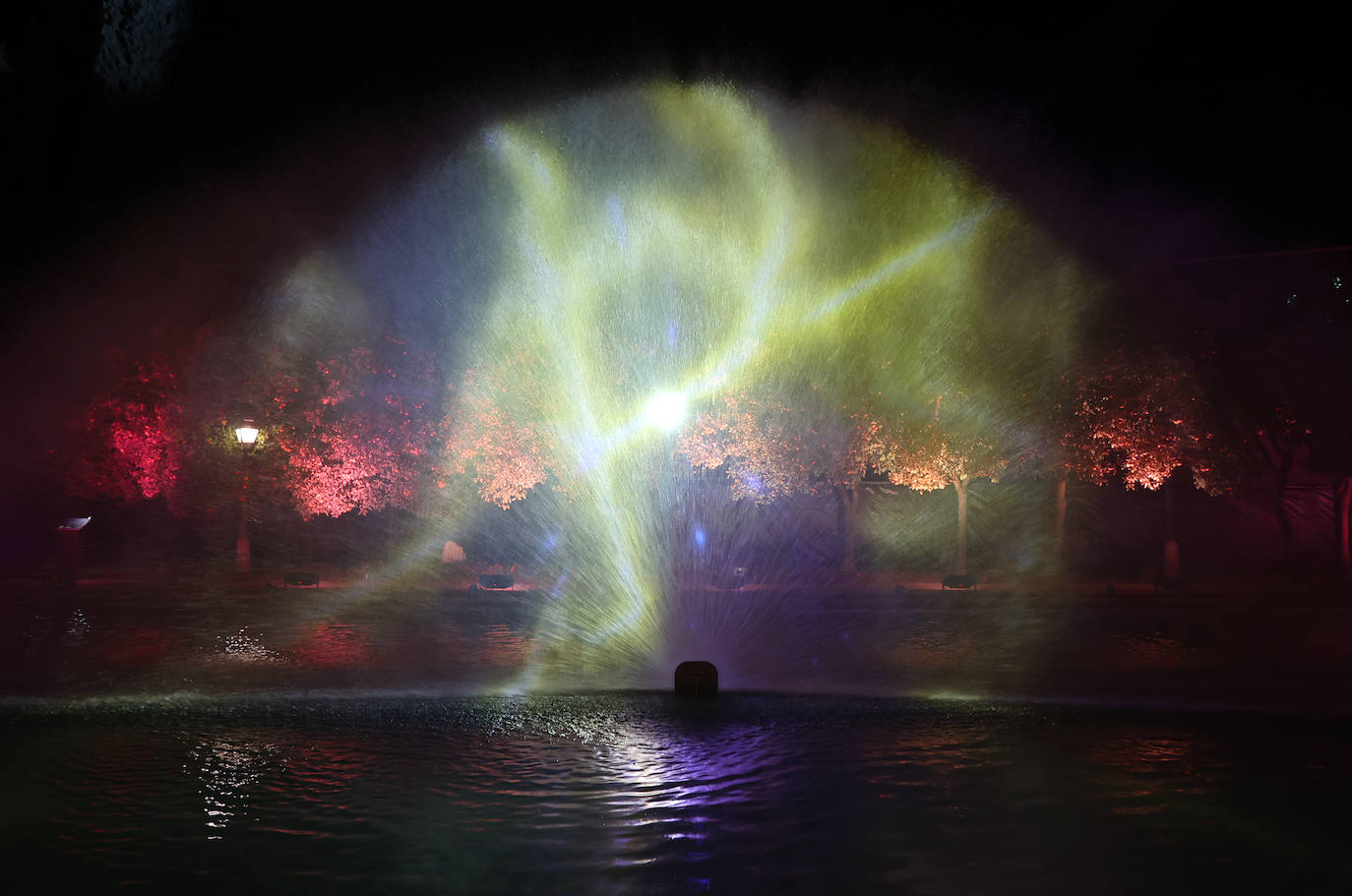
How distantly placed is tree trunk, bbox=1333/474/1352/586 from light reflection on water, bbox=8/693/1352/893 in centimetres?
1681

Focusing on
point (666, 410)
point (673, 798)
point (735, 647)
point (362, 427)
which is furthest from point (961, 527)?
point (673, 798)

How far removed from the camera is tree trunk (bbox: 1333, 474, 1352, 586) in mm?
24125

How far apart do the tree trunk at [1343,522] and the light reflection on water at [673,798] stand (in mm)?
16808

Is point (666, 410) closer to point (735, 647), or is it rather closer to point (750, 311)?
point (750, 311)

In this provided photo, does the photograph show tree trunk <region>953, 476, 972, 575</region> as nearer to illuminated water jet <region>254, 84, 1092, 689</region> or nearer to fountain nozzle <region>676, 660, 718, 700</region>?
illuminated water jet <region>254, 84, 1092, 689</region>

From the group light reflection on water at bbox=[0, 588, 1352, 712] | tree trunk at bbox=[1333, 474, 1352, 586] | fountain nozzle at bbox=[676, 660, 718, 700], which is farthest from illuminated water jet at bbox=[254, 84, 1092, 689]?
fountain nozzle at bbox=[676, 660, 718, 700]

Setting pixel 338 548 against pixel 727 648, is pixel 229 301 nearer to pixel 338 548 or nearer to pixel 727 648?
pixel 338 548

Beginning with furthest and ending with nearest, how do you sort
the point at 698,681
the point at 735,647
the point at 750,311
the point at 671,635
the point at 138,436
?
the point at 138,436, the point at 750,311, the point at 671,635, the point at 735,647, the point at 698,681

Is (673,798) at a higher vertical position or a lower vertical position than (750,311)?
lower

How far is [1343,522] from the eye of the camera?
81.4 feet

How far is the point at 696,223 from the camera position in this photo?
78.7 ft

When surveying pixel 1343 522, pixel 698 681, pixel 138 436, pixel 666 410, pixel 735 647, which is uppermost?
pixel 138 436

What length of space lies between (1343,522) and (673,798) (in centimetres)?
2330

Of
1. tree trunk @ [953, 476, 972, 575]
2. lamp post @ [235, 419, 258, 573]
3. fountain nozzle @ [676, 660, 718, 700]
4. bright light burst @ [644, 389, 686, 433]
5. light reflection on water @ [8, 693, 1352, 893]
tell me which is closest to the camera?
light reflection on water @ [8, 693, 1352, 893]
